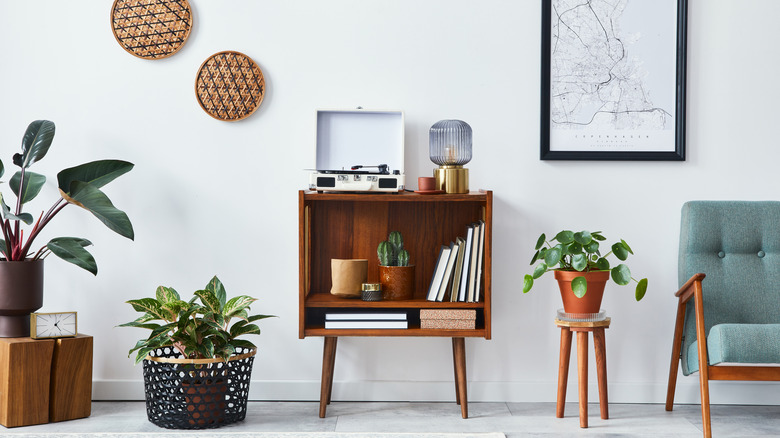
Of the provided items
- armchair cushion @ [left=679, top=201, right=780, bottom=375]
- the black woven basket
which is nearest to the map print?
armchair cushion @ [left=679, top=201, right=780, bottom=375]

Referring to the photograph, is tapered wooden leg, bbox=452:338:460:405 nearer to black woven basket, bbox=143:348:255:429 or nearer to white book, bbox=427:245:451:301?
white book, bbox=427:245:451:301

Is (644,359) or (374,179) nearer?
(374,179)

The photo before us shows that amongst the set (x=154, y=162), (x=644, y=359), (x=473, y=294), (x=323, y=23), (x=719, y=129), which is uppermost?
(x=323, y=23)

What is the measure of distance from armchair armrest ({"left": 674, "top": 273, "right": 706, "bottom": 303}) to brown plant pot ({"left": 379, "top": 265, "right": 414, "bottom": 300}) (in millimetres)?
999

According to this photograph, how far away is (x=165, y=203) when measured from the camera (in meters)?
2.72

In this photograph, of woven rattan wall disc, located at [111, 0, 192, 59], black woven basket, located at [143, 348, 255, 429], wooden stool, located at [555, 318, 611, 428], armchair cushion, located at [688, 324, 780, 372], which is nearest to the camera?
armchair cushion, located at [688, 324, 780, 372]

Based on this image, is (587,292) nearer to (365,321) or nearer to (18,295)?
(365,321)

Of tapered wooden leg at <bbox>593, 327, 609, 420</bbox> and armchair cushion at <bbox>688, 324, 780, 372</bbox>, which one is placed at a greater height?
armchair cushion at <bbox>688, 324, 780, 372</bbox>

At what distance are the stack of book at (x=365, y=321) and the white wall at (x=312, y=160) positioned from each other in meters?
0.35

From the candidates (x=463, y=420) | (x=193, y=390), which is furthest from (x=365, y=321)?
(x=193, y=390)

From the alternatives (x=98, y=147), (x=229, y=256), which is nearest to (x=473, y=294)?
(x=229, y=256)

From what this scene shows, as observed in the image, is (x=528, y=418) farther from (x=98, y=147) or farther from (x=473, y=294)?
(x=98, y=147)

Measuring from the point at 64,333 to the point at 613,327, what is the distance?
213 centimetres

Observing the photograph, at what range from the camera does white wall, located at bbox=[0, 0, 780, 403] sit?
8.85 ft
